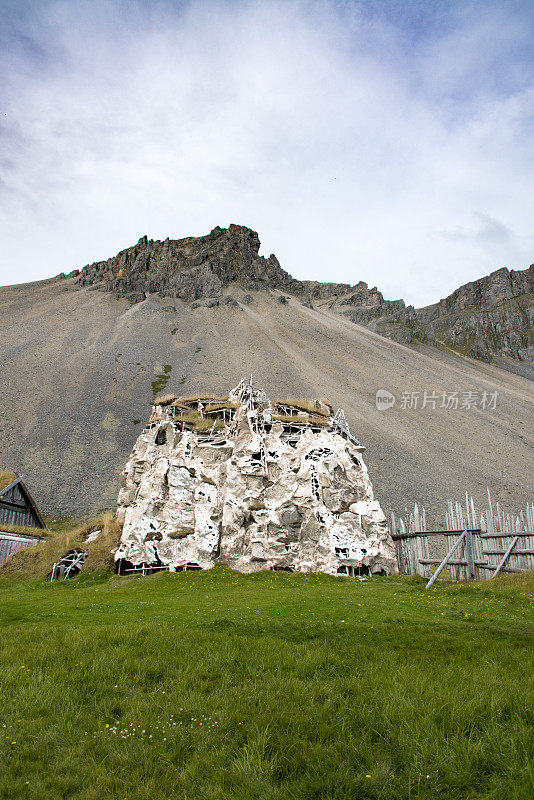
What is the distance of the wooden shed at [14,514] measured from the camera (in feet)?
94.3

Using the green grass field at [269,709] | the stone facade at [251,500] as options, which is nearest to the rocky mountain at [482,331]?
the stone facade at [251,500]

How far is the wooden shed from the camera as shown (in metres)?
28.7

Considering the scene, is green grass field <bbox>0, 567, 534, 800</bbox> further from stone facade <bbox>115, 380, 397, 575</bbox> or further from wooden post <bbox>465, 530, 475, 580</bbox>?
stone facade <bbox>115, 380, 397, 575</bbox>

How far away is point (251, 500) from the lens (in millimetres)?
24500

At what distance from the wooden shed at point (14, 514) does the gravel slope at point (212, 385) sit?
49.0 ft

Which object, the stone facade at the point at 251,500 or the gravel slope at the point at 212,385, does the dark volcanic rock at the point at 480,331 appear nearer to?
the gravel slope at the point at 212,385

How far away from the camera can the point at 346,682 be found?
6383 mm

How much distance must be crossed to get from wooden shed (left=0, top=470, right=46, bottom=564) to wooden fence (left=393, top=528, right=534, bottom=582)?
75.6 ft

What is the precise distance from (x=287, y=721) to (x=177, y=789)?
1.49 meters

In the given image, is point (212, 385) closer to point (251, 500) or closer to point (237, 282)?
point (251, 500)

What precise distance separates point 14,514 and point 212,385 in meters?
57.0

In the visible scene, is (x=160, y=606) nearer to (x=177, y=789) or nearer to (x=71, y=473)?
(x=177, y=789)

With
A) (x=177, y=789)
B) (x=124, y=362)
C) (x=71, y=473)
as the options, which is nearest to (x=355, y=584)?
(x=177, y=789)

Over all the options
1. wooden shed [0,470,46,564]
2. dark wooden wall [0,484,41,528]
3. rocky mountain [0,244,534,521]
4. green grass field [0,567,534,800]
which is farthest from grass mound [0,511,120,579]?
rocky mountain [0,244,534,521]
